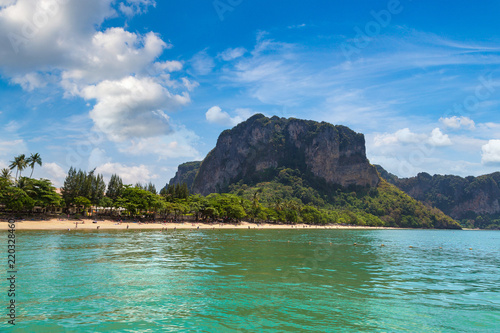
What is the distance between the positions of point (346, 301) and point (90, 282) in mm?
16732

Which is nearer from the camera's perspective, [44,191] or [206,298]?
[206,298]

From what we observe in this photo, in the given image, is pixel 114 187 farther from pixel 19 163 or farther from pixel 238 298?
pixel 238 298

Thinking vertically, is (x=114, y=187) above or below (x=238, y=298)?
above

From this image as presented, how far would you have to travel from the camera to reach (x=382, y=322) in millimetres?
14695

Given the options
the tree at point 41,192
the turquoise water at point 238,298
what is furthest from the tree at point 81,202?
the turquoise water at point 238,298

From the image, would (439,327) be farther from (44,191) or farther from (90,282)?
(44,191)

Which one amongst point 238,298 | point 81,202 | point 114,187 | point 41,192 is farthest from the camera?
point 114,187

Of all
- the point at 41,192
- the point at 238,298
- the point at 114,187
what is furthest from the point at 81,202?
the point at 238,298

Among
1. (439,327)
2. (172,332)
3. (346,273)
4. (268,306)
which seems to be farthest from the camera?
(346,273)

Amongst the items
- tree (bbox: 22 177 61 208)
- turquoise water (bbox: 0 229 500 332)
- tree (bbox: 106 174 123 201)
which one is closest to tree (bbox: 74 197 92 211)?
tree (bbox: 22 177 61 208)

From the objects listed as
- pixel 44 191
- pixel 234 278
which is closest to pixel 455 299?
pixel 234 278

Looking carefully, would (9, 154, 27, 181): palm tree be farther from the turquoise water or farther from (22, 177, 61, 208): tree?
the turquoise water

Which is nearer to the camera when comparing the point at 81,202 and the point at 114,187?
the point at 81,202

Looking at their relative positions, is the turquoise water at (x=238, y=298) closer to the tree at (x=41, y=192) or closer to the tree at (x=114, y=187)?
the tree at (x=41, y=192)
